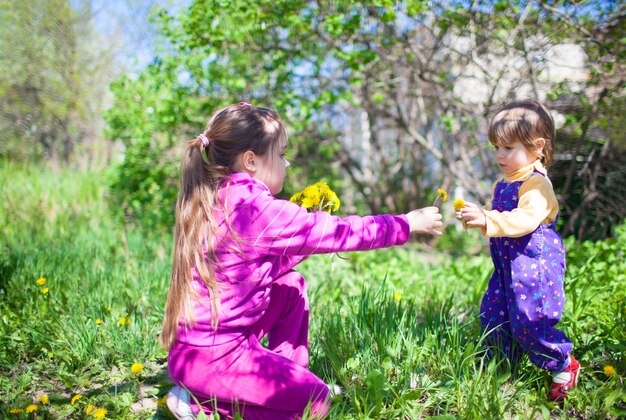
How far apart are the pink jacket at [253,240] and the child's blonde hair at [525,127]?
2.06ft

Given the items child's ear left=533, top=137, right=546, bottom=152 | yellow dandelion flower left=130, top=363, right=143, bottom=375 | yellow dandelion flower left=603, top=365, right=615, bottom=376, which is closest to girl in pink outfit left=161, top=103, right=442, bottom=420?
yellow dandelion flower left=130, top=363, right=143, bottom=375

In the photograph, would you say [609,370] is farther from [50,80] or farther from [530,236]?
[50,80]

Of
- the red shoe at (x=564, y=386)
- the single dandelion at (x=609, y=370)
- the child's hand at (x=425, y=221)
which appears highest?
the child's hand at (x=425, y=221)

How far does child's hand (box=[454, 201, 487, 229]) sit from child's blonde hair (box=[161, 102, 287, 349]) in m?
0.78

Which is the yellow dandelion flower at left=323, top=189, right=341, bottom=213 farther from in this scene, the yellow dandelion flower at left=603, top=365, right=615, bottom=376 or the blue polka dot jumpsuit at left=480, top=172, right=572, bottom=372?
the yellow dandelion flower at left=603, top=365, right=615, bottom=376

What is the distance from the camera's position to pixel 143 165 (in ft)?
19.8

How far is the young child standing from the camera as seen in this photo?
2.05 m

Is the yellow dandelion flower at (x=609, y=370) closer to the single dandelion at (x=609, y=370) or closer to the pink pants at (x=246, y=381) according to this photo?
the single dandelion at (x=609, y=370)

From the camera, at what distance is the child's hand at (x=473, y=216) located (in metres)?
A: 2.03

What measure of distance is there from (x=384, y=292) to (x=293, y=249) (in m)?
0.86

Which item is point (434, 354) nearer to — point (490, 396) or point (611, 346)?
point (490, 396)

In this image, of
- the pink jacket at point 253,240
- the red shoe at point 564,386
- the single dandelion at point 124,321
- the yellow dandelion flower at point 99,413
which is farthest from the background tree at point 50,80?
the red shoe at point 564,386

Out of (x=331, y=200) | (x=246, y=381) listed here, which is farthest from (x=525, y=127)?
(x=246, y=381)

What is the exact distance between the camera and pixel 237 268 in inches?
77.4
